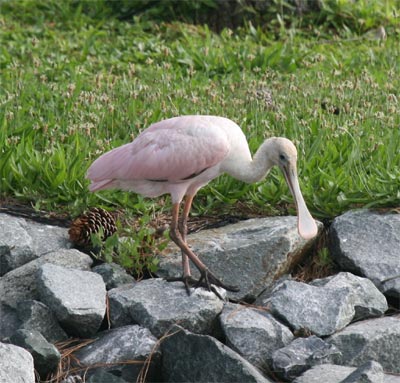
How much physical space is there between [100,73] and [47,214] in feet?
7.90

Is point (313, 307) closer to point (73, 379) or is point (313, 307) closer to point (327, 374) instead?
point (327, 374)

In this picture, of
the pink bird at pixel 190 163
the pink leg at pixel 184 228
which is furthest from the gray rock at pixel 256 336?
the pink leg at pixel 184 228

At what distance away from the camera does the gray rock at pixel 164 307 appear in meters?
4.80

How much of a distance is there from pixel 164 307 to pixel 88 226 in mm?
731

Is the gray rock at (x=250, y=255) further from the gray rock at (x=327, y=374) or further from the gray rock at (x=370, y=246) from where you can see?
the gray rock at (x=327, y=374)

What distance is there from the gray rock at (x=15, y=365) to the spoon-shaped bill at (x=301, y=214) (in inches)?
59.7

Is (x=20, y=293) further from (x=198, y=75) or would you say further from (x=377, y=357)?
(x=198, y=75)

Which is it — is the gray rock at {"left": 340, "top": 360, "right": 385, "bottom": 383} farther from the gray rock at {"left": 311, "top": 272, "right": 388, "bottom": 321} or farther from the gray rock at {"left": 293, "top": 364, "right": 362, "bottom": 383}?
the gray rock at {"left": 311, "top": 272, "right": 388, "bottom": 321}

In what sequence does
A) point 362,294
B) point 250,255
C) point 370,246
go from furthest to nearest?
point 370,246 → point 250,255 → point 362,294

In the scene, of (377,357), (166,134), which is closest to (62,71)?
(166,134)

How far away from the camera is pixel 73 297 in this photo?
478 centimetres

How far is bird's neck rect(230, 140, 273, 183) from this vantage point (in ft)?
16.8

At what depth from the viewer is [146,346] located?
15.4 ft

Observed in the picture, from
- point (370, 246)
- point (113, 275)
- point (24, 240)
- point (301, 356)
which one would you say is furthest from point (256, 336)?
point (24, 240)
